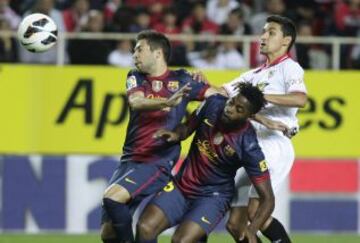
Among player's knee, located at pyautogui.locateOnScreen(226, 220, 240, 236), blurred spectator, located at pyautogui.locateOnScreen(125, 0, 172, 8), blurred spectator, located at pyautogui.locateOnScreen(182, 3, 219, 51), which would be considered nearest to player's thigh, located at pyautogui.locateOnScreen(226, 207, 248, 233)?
player's knee, located at pyautogui.locateOnScreen(226, 220, 240, 236)

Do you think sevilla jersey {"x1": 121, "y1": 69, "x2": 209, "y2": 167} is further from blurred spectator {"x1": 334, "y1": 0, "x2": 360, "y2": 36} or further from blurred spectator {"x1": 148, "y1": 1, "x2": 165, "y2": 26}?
blurred spectator {"x1": 334, "y1": 0, "x2": 360, "y2": 36}

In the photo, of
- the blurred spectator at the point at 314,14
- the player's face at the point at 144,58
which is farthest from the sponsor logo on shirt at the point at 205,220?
the blurred spectator at the point at 314,14

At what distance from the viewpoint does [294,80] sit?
8859 millimetres

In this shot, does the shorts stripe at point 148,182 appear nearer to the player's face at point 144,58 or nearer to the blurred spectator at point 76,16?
the player's face at point 144,58

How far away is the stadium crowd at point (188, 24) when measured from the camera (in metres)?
14.8

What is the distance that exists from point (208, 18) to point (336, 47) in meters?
1.87

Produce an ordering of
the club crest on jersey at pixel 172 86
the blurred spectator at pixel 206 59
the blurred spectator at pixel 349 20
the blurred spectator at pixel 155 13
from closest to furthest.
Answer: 1. the club crest on jersey at pixel 172 86
2. the blurred spectator at pixel 206 59
3. the blurred spectator at pixel 155 13
4. the blurred spectator at pixel 349 20

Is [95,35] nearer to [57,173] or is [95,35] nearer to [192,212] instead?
[57,173]

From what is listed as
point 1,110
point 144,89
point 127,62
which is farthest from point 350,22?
point 144,89

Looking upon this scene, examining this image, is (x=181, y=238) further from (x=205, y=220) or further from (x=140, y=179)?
(x=140, y=179)

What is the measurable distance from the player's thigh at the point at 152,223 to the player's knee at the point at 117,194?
186mm

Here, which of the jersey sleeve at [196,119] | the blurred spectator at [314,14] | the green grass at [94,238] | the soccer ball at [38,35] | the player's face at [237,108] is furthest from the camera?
the blurred spectator at [314,14]

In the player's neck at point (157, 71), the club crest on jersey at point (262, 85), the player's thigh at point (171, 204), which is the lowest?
the player's thigh at point (171, 204)

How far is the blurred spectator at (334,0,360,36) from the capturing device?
16.1 meters
